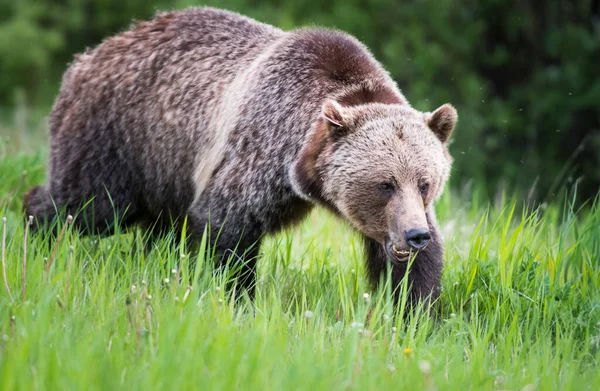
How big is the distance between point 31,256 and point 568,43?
12019 millimetres

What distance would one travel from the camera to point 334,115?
4.52m

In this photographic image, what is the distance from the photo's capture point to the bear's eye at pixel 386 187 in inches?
171

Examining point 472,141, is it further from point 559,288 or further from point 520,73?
point 559,288

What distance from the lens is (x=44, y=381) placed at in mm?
2777

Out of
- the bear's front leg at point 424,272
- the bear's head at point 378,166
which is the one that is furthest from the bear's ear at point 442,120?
the bear's front leg at point 424,272

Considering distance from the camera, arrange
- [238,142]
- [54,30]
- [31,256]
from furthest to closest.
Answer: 1. [54,30]
2. [238,142]
3. [31,256]

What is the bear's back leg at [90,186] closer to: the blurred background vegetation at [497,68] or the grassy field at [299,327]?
the grassy field at [299,327]

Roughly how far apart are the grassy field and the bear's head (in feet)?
1.33

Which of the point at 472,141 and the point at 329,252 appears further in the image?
the point at 472,141

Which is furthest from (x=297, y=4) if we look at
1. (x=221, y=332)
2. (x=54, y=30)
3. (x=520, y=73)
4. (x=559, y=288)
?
(x=221, y=332)

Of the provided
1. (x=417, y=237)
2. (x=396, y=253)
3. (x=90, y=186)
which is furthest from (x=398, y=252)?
(x=90, y=186)

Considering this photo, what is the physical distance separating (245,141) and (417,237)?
1.40 m

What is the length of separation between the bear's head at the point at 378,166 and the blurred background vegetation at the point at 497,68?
8.87 metres

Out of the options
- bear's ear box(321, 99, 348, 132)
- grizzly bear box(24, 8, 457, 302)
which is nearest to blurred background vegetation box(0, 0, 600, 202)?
grizzly bear box(24, 8, 457, 302)
